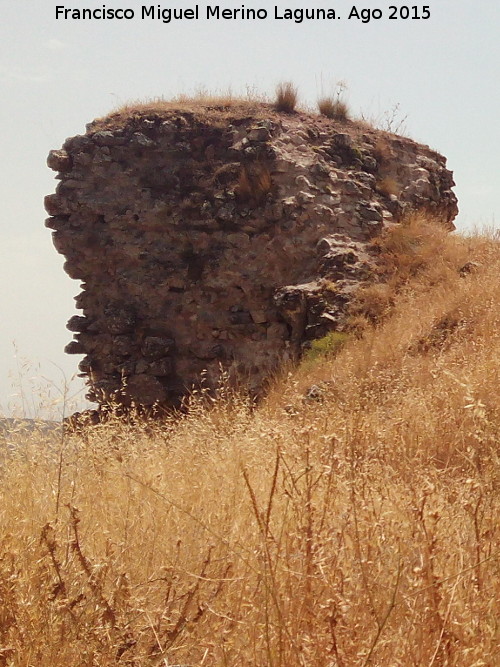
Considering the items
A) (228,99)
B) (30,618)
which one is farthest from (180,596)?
(228,99)

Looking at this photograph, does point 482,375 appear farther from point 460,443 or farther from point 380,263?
point 380,263

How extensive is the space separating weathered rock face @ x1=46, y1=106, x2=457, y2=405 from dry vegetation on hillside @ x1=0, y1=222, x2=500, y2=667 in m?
4.91

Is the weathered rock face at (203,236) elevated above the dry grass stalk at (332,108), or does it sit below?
below

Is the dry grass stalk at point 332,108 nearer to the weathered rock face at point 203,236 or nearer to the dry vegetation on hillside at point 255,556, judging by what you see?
the weathered rock face at point 203,236

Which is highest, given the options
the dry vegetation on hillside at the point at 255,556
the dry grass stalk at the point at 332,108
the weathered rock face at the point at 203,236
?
the dry grass stalk at the point at 332,108

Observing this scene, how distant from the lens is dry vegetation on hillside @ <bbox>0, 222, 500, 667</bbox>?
1.95 metres

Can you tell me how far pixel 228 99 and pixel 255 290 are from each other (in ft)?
13.6

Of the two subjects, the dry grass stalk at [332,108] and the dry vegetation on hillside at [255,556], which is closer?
the dry vegetation on hillside at [255,556]

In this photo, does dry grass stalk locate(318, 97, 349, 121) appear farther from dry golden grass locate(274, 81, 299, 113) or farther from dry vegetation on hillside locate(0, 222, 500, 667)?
dry vegetation on hillside locate(0, 222, 500, 667)

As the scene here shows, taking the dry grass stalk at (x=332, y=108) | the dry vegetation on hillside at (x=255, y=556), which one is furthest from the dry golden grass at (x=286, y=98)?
the dry vegetation on hillside at (x=255, y=556)

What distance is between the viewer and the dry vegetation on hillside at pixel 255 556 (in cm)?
195

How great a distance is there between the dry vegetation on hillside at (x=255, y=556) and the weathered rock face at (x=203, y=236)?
193 inches

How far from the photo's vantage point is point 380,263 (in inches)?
395

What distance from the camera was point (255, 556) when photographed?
92.7 inches
